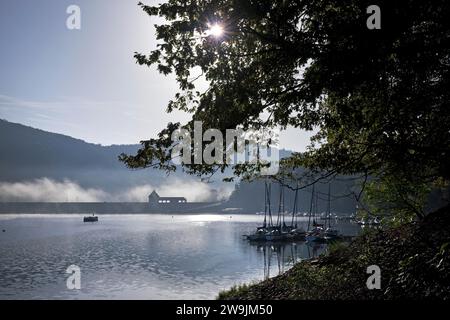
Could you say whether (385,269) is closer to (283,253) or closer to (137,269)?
(137,269)

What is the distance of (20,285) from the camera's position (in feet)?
173

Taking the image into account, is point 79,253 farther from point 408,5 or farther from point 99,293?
point 408,5

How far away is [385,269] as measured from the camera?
12.7 metres

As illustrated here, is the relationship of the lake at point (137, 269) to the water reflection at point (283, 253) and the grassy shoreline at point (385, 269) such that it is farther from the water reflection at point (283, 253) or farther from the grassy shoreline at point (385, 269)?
the grassy shoreline at point (385, 269)

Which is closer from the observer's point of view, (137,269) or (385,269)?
(385,269)

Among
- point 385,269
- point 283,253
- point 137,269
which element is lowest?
point 283,253

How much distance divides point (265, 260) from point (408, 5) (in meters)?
70.5

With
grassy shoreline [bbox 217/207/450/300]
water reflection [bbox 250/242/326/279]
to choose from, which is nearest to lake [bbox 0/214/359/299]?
water reflection [bbox 250/242/326/279]

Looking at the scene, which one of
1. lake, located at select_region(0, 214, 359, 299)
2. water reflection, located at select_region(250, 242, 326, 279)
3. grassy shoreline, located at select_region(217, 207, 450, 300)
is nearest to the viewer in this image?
grassy shoreline, located at select_region(217, 207, 450, 300)

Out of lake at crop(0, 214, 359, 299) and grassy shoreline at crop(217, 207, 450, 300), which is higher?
grassy shoreline at crop(217, 207, 450, 300)

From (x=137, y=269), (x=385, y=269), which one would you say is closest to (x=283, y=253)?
(x=137, y=269)

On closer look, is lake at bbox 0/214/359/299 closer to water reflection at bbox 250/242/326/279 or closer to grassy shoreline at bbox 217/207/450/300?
water reflection at bbox 250/242/326/279

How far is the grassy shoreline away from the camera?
10234 mm
